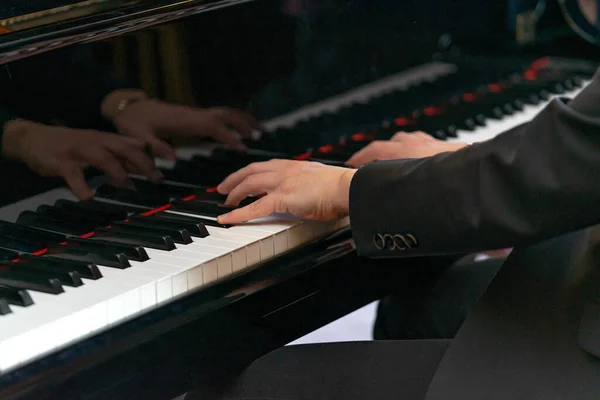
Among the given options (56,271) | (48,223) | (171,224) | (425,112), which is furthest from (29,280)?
(425,112)

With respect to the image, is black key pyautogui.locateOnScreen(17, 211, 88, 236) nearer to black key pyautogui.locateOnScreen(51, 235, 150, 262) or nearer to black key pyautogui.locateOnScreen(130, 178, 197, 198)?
black key pyautogui.locateOnScreen(51, 235, 150, 262)

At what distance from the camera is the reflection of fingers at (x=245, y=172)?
1453 mm

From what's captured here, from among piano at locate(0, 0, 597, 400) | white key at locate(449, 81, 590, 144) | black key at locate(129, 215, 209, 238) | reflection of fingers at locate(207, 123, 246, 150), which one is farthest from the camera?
white key at locate(449, 81, 590, 144)

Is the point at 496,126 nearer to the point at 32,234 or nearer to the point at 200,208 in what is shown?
the point at 200,208

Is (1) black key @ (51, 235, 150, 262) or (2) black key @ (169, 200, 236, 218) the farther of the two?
(2) black key @ (169, 200, 236, 218)

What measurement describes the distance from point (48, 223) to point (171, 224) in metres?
0.17

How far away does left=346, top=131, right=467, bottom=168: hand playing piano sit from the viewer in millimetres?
1672

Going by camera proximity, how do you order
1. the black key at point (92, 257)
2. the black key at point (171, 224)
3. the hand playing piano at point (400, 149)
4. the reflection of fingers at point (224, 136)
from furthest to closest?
1. the hand playing piano at point (400, 149)
2. the reflection of fingers at point (224, 136)
3. the black key at point (171, 224)
4. the black key at point (92, 257)

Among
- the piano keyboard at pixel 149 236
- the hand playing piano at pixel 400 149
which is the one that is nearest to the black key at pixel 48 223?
the piano keyboard at pixel 149 236

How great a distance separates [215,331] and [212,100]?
41cm

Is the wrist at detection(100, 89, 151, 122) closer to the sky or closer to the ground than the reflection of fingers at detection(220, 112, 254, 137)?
closer to the sky

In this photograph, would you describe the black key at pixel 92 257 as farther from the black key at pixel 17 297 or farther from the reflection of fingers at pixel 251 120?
the reflection of fingers at pixel 251 120

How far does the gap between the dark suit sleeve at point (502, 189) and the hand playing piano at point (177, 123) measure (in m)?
0.38

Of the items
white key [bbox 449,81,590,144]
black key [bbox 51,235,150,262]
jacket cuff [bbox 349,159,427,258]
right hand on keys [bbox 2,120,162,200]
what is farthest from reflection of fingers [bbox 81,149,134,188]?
white key [bbox 449,81,590,144]
